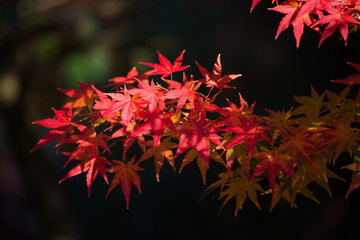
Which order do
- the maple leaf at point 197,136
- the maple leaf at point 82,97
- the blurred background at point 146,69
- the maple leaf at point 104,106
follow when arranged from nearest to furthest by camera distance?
1. the maple leaf at point 197,136
2. the maple leaf at point 104,106
3. the maple leaf at point 82,97
4. the blurred background at point 146,69

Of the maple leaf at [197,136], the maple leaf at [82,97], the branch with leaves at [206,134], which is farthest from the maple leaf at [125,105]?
the maple leaf at [82,97]

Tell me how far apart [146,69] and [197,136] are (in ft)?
7.41

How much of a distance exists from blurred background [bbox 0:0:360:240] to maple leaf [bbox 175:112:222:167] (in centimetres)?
164

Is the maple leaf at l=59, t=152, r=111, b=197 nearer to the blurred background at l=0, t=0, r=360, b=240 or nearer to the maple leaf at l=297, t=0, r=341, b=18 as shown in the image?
the maple leaf at l=297, t=0, r=341, b=18

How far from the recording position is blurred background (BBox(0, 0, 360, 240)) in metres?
2.31

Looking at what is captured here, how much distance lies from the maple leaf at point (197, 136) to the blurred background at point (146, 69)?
1.64 metres

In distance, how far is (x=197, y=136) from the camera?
30.1 inches

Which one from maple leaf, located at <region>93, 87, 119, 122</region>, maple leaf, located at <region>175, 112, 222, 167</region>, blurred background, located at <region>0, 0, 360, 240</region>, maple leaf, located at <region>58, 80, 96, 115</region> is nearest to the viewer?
maple leaf, located at <region>175, 112, 222, 167</region>

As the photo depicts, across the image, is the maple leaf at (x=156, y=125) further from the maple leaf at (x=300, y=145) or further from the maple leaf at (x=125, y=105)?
the maple leaf at (x=300, y=145)

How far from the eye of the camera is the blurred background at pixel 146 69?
2.31 metres

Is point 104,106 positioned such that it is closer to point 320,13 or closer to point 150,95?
point 150,95

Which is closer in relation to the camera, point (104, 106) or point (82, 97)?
point (104, 106)

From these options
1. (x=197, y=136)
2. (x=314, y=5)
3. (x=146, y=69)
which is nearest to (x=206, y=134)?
(x=197, y=136)

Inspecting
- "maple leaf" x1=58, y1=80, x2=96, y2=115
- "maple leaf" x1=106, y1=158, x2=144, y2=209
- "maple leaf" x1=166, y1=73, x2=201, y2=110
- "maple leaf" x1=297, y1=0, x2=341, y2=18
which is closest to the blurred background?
"maple leaf" x1=58, y1=80, x2=96, y2=115
